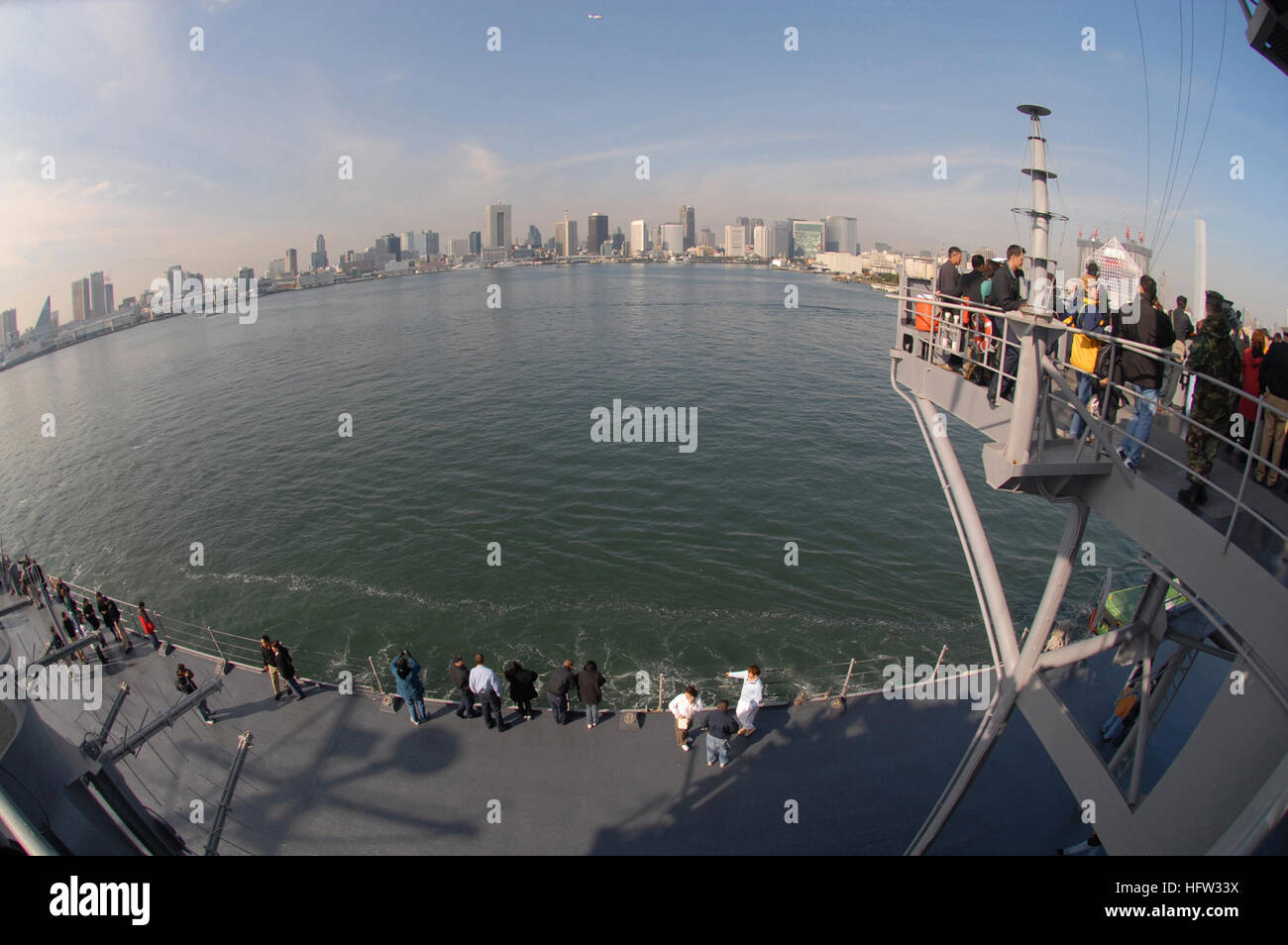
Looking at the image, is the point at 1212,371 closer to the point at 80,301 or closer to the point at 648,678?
the point at 648,678

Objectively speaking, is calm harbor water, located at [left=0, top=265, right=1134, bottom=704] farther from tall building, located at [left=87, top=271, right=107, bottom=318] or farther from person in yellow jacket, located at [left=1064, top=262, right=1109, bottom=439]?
tall building, located at [left=87, top=271, right=107, bottom=318]
